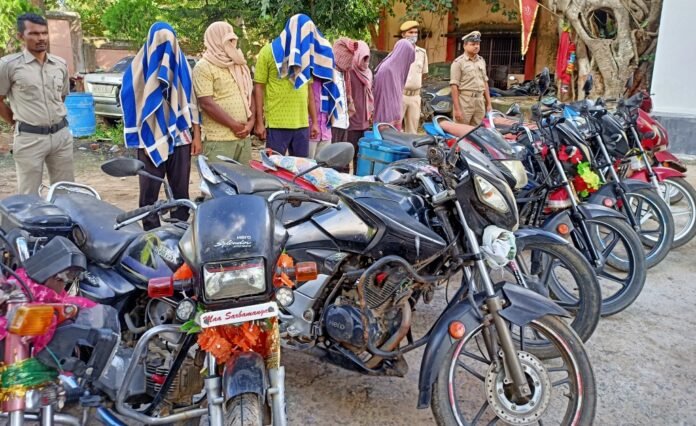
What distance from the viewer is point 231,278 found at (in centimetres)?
162

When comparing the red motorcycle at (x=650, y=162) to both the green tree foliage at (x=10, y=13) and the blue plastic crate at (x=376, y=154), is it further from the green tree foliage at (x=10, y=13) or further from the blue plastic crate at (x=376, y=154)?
the green tree foliage at (x=10, y=13)

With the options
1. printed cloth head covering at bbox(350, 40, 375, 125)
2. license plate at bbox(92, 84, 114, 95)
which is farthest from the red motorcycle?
license plate at bbox(92, 84, 114, 95)

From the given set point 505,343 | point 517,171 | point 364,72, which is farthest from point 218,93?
point 505,343

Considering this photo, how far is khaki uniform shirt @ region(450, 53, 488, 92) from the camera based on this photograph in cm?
679

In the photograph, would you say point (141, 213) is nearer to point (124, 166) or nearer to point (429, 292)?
point (124, 166)

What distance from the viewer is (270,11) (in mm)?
9367

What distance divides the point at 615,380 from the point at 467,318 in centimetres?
127

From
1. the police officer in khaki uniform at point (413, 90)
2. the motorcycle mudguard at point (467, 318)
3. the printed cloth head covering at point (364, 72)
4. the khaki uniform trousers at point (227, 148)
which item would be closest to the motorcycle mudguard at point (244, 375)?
the motorcycle mudguard at point (467, 318)

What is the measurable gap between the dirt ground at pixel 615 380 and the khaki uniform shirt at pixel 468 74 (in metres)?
3.46

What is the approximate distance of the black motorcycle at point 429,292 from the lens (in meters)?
2.26

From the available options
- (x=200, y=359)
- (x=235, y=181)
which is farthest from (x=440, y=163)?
(x=200, y=359)

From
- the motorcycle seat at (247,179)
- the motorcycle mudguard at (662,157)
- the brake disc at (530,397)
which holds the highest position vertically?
the motorcycle seat at (247,179)

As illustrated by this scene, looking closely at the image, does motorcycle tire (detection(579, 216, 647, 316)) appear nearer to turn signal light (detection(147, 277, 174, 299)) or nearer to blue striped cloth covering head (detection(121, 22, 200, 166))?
turn signal light (detection(147, 277, 174, 299))

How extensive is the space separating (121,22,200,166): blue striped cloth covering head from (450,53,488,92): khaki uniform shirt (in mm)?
3516
